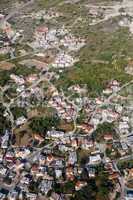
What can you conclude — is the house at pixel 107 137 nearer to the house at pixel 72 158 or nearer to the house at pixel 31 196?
the house at pixel 72 158

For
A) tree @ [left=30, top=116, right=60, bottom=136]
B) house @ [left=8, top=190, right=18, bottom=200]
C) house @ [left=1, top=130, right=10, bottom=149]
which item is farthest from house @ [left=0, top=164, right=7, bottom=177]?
tree @ [left=30, top=116, right=60, bottom=136]

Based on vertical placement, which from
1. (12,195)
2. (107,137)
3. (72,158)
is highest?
(107,137)

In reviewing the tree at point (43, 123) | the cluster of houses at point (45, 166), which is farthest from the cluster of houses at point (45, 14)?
the cluster of houses at point (45, 166)

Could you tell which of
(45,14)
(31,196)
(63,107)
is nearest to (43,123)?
(63,107)

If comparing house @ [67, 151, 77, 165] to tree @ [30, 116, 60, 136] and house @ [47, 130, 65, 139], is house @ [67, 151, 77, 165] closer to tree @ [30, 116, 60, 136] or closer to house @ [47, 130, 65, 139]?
house @ [47, 130, 65, 139]

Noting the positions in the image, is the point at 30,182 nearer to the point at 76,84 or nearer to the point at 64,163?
the point at 64,163

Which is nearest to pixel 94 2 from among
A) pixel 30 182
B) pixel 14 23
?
pixel 14 23

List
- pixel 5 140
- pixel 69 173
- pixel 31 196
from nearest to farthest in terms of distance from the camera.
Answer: pixel 31 196, pixel 69 173, pixel 5 140

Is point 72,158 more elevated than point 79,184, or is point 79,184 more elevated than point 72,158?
point 72,158

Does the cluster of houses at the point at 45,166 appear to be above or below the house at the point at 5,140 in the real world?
below

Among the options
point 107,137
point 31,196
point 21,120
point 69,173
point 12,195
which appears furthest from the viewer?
point 21,120

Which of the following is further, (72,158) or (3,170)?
(72,158)

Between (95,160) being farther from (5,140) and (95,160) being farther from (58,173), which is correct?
(5,140)
